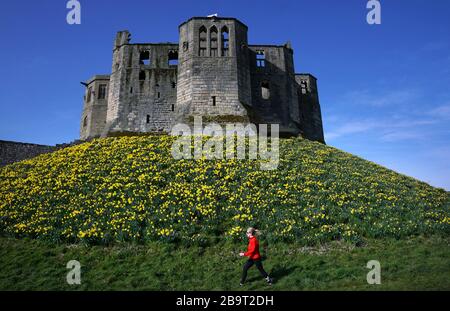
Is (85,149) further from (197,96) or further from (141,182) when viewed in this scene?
(197,96)

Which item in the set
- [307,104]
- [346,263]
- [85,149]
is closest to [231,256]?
A: [346,263]

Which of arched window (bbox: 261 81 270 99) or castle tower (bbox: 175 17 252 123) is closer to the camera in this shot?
castle tower (bbox: 175 17 252 123)

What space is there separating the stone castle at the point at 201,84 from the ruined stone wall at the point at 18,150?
6.55 metres

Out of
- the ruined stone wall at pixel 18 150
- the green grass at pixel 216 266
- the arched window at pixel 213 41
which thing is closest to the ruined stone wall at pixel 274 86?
the arched window at pixel 213 41

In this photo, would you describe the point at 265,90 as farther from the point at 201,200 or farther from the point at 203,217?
the point at 203,217

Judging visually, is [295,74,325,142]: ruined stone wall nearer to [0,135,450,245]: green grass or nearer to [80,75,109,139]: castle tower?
[0,135,450,245]: green grass

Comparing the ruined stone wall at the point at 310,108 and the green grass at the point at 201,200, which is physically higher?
the ruined stone wall at the point at 310,108

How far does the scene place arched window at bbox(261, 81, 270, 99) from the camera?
130 feet

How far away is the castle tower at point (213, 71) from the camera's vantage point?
3394cm

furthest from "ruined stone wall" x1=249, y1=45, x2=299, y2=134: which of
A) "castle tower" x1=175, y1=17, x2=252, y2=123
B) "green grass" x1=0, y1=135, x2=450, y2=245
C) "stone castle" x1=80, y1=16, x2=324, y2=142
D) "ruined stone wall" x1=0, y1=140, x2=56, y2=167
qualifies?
"ruined stone wall" x1=0, y1=140, x2=56, y2=167

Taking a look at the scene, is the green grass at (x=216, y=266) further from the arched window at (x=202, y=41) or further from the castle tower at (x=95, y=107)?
the castle tower at (x=95, y=107)

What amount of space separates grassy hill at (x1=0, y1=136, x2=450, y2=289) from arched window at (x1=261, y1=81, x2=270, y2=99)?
49.4 ft

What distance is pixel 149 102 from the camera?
38.4 m

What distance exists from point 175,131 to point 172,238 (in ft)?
63.4
